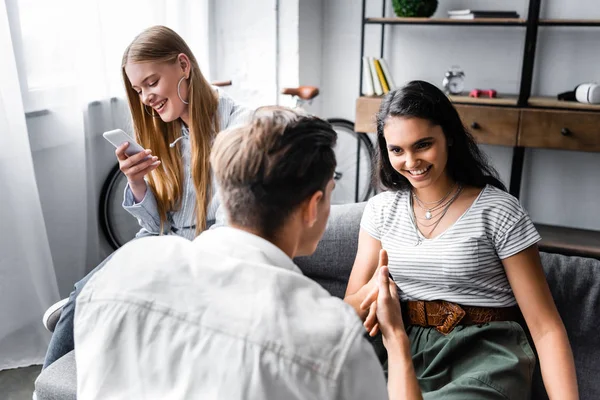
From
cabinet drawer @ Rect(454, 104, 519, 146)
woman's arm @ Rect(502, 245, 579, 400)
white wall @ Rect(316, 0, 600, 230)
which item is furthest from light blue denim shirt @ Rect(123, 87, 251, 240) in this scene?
white wall @ Rect(316, 0, 600, 230)

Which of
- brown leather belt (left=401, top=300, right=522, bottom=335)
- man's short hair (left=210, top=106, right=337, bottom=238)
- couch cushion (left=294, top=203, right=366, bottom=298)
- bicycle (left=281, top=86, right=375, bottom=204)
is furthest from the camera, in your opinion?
bicycle (left=281, top=86, right=375, bottom=204)

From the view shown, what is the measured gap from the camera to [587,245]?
3070 mm

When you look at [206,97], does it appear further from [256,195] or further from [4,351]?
[4,351]

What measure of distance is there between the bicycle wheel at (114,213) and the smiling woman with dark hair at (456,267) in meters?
1.58

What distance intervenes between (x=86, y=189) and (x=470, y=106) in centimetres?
189

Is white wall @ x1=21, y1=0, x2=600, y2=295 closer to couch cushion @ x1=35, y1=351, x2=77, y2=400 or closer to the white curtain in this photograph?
the white curtain

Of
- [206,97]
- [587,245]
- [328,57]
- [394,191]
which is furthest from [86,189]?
[587,245]

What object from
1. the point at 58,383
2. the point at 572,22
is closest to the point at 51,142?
the point at 58,383

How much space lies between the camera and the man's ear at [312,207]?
82 cm

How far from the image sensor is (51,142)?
7.89 feet

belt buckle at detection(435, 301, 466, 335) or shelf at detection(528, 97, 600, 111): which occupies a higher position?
shelf at detection(528, 97, 600, 111)

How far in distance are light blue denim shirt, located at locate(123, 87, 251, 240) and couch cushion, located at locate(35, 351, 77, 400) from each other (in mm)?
487

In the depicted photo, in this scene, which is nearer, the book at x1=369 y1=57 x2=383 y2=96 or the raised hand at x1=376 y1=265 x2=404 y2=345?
the raised hand at x1=376 y1=265 x2=404 y2=345

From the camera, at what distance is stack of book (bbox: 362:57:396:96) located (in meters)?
3.31
